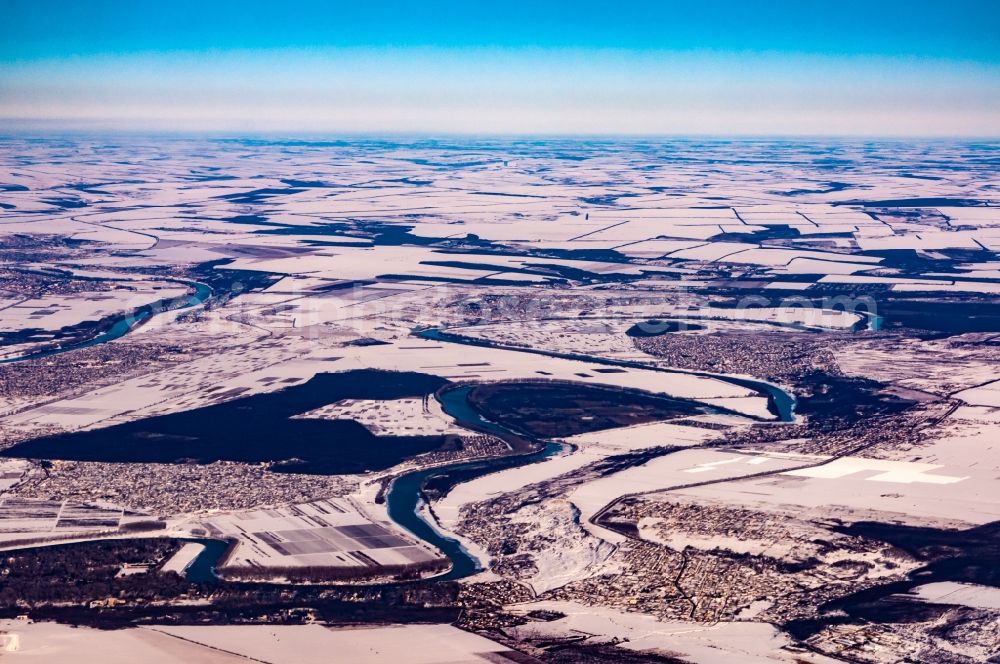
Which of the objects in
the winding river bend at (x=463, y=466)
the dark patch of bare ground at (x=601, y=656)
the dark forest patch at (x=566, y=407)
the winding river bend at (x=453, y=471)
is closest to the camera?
the dark patch of bare ground at (x=601, y=656)

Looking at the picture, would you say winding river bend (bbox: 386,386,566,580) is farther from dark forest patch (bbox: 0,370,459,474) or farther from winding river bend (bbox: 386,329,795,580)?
dark forest patch (bbox: 0,370,459,474)

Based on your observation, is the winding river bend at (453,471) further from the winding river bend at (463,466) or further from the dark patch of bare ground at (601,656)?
the dark patch of bare ground at (601,656)

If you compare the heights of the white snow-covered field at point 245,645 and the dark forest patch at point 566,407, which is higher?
the dark forest patch at point 566,407

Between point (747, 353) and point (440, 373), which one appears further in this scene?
point (747, 353)

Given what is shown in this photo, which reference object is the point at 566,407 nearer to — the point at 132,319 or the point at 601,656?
the point at 601,656

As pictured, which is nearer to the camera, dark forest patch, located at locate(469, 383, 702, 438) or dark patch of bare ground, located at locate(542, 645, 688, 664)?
dark patch of bare ground, located at locate(542, 645, 688, 664)

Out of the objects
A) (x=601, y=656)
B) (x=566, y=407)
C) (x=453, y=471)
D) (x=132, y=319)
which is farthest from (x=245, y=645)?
(x=132, y=319)

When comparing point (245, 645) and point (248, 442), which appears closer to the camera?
point (245, 645)

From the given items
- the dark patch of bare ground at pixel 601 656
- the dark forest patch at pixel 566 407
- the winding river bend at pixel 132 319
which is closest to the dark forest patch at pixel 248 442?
the dark forest patch at pixel 566 407

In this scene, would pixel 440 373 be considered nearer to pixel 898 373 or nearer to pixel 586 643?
pixel 898 373

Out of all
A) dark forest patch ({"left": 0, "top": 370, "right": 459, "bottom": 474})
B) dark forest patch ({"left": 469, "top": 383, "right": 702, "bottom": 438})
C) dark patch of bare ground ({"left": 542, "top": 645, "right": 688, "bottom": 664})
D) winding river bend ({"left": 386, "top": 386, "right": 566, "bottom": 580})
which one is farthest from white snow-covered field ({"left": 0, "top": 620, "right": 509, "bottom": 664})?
dark forest patch ({"left": 469, "top": 383, "right": 702, "bottom": 438})

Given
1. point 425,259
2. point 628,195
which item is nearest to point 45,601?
point 425,259
